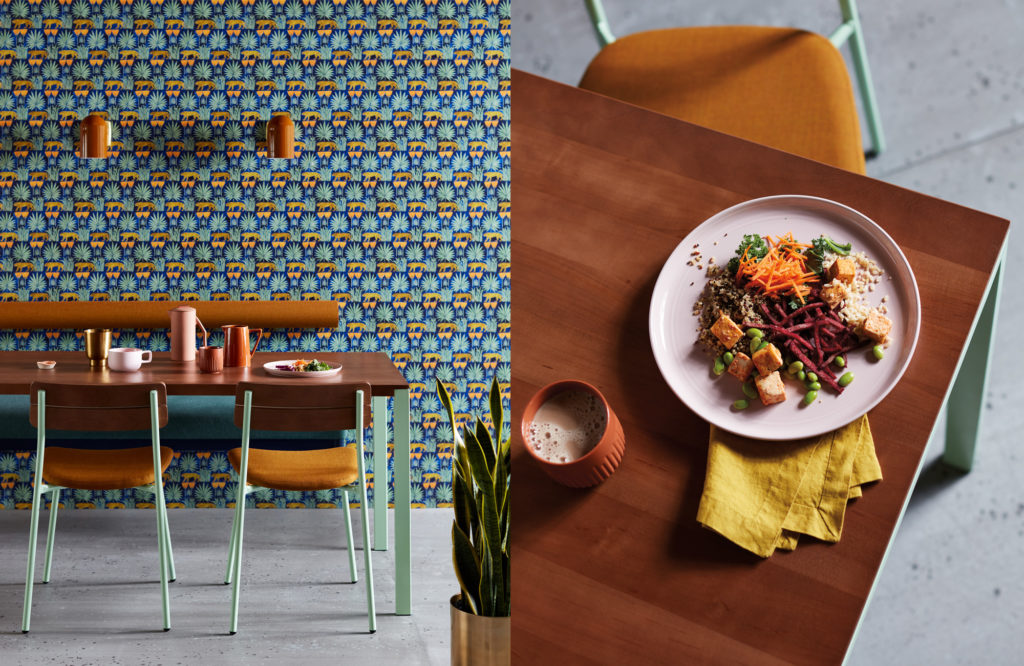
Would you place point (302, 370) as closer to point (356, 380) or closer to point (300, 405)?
point (356, 380)

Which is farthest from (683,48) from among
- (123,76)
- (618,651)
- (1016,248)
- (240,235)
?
(123,76)

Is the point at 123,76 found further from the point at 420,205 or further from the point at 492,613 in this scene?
the point at 492,613

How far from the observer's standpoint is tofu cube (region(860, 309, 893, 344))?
3.72 feet

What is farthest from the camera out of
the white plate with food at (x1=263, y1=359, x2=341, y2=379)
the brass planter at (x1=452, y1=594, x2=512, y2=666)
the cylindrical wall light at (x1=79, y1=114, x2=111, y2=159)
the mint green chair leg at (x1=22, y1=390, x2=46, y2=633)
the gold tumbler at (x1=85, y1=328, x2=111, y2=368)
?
the cylindrical wall light at (x1=79, y1=114, x2=111, y2=159)

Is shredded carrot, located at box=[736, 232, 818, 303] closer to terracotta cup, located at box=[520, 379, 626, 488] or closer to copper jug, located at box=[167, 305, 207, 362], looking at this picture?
terracotta cup, located at box=[520, 379, 626, 488]

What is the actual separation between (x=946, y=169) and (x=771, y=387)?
57cm

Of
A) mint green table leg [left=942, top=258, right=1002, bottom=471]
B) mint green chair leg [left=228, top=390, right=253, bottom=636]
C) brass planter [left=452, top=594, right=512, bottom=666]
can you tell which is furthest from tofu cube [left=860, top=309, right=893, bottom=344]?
mint green chair leg [left=228, top=390, right=253, bottom=636]

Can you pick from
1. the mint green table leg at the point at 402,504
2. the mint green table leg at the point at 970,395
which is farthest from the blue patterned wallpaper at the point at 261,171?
the mint green table leg at the point at 970,395

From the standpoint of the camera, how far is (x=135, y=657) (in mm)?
2299

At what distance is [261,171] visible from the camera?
3.68 metres

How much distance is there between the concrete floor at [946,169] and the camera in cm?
133

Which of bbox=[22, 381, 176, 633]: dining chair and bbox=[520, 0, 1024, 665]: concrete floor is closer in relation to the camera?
A: bbox=[520, 0, 1024, 665]: concrete floor

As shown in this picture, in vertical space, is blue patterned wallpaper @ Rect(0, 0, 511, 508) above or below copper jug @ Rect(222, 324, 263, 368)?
above

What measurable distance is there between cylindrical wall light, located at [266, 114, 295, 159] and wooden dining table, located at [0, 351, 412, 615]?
3.04 feet
